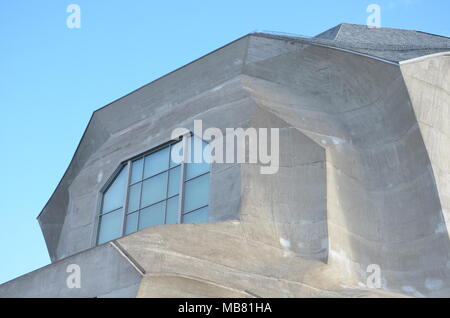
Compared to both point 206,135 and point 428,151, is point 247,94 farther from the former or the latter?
point 428,151

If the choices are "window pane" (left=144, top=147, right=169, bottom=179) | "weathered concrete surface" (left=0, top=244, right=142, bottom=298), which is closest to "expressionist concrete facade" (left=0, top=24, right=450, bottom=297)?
"weathered concrete surface" (left=0, top=244, right=142, bottom=298)

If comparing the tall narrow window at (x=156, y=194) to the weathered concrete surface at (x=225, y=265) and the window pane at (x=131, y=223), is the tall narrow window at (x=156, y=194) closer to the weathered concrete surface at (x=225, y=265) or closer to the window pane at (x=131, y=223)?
the window pane at (x=131, y=223)

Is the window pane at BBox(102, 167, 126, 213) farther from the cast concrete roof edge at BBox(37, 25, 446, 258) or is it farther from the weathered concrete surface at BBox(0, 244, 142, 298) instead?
the weathered concrete surface at BBox(0, 244, 142, 298)

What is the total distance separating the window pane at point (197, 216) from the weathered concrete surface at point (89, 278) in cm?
411

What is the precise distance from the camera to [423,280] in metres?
18.0

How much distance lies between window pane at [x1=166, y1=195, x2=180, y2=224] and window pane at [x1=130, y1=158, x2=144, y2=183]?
174cm

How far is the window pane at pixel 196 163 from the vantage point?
20.1 m

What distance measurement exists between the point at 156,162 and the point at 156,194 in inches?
45.7

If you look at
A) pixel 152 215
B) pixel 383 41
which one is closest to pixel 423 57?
pixel 383 41

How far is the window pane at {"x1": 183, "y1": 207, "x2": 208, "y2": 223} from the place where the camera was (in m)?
19.2

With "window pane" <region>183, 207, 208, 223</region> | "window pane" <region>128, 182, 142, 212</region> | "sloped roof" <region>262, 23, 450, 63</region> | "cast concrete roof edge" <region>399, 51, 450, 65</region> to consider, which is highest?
"sloped roof" <region>262, 23, 450, 63</region>

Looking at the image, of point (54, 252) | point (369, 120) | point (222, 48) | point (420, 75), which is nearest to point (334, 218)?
point (369, 120)

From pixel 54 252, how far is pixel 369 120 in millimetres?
11367

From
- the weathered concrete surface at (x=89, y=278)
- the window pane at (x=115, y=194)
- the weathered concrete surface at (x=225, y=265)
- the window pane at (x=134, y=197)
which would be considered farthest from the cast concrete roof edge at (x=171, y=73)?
the weathered concrete surface at (x=89, y=278)
